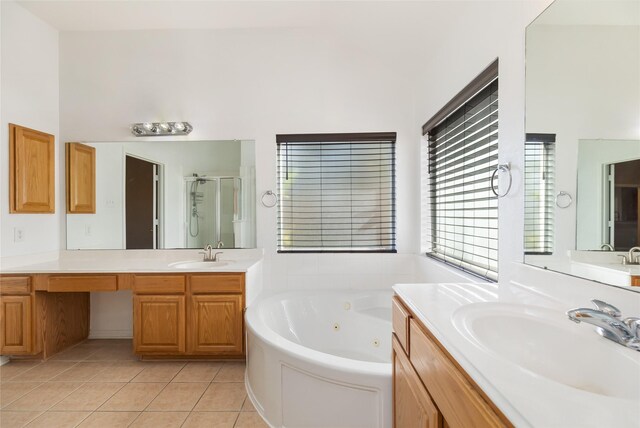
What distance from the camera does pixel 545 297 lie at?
1.18 metres

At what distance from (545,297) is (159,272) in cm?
246

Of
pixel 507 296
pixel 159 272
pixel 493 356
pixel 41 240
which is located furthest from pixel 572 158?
pixel 41 240

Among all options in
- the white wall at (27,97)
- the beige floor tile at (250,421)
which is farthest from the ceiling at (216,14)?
the beige floor tile at (250,421)

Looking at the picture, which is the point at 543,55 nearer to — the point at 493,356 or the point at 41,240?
the point at 493,356

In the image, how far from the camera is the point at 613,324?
77 cm

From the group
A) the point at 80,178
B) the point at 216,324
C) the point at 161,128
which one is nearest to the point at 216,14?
the point at 161,128

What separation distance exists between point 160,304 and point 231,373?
0.77 metres

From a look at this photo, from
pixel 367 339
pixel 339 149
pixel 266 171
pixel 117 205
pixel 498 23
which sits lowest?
pixel 367 339

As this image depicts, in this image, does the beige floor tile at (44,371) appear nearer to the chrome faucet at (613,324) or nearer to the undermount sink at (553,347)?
the undermount sink at (553,347)

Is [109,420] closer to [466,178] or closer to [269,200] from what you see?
[269,200]

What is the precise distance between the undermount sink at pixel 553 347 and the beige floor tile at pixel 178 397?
1803mm

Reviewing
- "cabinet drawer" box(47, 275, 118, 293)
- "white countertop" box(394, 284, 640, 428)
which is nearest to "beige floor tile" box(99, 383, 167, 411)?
"cabinet drawer" box(47, 275, 118, 293)

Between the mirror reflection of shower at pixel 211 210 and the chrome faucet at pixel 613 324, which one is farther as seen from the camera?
the mirror reflection of shower at pixel 211 210

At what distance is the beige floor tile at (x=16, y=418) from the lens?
1.75 m
